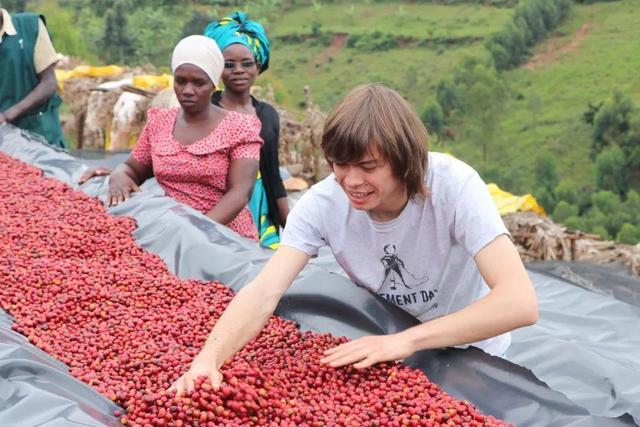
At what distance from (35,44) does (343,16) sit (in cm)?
4723

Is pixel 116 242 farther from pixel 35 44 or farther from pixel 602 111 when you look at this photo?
pixel 602 111

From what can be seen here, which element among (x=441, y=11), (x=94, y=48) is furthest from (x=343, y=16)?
(x=94, y=48)

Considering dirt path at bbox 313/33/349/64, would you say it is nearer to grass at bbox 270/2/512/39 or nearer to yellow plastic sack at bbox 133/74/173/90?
grass at bbox 270/2/512/39

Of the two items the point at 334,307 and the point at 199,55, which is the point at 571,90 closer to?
the point at 199,55

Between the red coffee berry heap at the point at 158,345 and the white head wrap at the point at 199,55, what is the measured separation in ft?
2.40

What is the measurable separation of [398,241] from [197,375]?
64cm

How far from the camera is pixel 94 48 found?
3400 centimetres

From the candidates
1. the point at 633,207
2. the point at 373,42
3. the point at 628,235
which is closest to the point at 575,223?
the point at 628,235

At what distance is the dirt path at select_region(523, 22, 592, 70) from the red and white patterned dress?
1609 inches

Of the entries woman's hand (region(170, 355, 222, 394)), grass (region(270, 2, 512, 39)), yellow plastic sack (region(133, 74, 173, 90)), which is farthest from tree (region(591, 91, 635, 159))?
woman's hand (region(170, 355, 222, 394))

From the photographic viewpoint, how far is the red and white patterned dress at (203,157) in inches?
126

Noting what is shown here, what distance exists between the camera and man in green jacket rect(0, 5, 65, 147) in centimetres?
471

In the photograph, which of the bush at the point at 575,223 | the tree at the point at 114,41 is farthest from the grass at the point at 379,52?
the bush at the point at 575,223

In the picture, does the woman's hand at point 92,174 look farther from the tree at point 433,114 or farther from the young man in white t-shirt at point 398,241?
the tree at point 433,114
